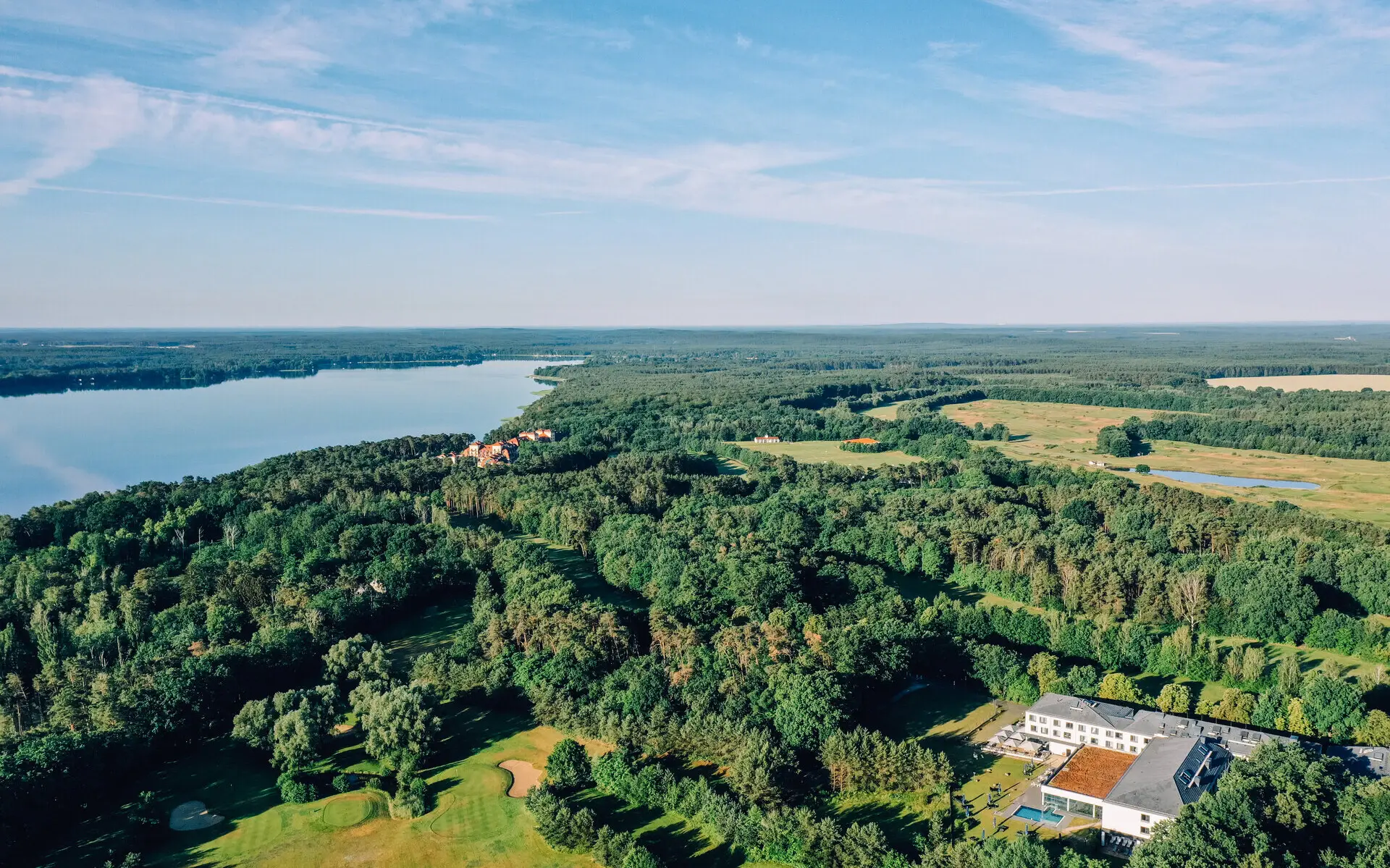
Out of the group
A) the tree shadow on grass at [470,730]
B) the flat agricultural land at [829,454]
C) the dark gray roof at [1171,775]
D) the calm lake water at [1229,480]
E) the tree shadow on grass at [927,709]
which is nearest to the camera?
the dark gray roof at [1171,775]

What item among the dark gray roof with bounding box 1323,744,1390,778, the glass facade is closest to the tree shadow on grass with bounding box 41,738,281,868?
the glass facade

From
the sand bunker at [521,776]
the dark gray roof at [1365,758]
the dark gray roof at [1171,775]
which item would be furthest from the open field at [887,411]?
the sand bunker at [521,776]

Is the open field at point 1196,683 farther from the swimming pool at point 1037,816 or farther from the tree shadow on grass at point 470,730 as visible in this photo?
the tree shadow on grass at point 470,730

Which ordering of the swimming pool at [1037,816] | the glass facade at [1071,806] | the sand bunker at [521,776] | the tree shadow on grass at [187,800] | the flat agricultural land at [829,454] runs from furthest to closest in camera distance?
the flat agricultural land at [829,454]
the sand bunker at [521,776]
the glass facade at [1071,806]
the swimming pool at [1037,816]
the tree shadow on grass at [187,800]

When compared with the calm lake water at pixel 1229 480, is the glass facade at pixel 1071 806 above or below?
below

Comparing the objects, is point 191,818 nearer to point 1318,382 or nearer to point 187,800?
point 187,800
